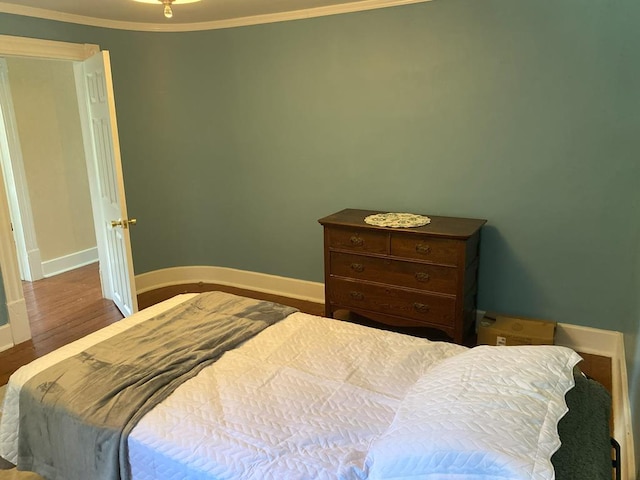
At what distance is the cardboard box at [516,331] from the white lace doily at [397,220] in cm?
80

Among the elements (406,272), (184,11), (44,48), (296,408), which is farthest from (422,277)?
(44,48)

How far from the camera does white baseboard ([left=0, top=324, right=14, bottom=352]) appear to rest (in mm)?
3225

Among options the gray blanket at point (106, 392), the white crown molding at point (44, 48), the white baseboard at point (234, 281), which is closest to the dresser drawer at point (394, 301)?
the white baseboard at point (234, 281)

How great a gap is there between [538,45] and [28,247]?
4.75 m

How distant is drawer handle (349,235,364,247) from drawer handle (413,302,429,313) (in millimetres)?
531

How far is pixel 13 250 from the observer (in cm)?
328

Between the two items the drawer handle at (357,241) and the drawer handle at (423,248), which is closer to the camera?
the drawer handle at (423,248)

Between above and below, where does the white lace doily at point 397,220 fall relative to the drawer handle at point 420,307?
above

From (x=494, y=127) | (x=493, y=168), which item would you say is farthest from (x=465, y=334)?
(x=494, y=127)

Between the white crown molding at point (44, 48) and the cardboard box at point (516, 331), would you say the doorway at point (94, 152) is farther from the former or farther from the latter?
the cardboard box at point (516, 331)

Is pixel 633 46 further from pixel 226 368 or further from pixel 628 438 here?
pixel 226 368

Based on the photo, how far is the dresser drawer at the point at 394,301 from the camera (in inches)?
118

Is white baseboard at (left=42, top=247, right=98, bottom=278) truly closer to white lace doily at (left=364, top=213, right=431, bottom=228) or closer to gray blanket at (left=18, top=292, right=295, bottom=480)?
gray blanket at (left=18, top=292, right=295, bottom=480)

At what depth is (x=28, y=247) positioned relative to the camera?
4.70m
